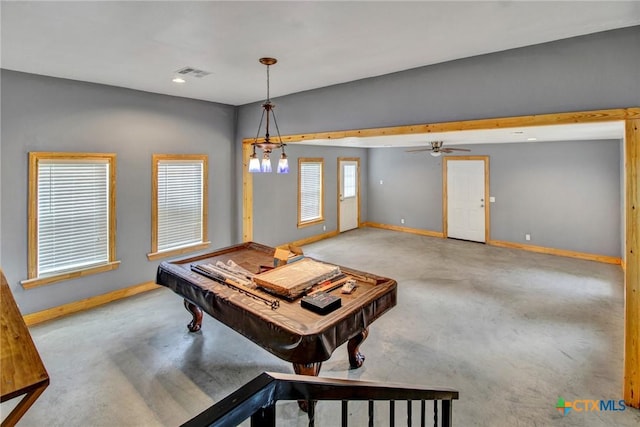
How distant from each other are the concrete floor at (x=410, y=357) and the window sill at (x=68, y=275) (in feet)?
1.53

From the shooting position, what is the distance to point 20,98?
3.44m

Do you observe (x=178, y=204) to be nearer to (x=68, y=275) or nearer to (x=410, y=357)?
(x=68, y=275)

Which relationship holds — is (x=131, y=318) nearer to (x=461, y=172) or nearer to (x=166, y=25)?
(x=166, y=25)

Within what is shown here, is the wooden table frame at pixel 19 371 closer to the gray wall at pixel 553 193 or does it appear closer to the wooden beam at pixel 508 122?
the wooden beam at pixel 508 122

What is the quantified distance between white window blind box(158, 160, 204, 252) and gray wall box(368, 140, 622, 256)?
5.73m

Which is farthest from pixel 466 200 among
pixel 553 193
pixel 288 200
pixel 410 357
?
pixel 410 357

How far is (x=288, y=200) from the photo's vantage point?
6.95 metres

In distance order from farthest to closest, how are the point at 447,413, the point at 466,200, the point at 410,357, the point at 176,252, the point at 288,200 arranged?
the point at 466,200 < the point at 288,200 < the point at 176,252 < the point at 410,357 < the point at 447,413

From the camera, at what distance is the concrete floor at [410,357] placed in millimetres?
2396

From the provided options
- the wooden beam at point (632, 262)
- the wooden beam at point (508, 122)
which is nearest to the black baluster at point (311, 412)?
the wooden beam at point (632, 262)

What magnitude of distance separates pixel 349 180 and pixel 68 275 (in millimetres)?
6496

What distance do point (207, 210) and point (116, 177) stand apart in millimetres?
1397

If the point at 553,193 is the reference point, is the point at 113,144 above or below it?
above

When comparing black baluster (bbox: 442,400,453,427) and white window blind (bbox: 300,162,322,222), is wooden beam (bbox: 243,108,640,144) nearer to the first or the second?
A: black baluster (bbox: 442,400,453,427)
